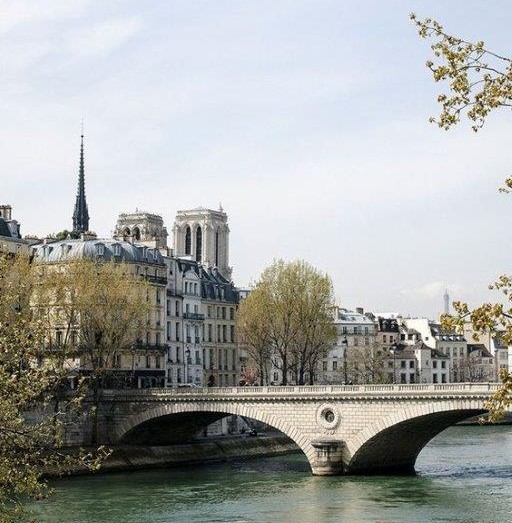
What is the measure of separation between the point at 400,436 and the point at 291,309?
23818 mm

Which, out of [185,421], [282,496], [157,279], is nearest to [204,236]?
[157,279]

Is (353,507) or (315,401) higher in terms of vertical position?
(315,401)

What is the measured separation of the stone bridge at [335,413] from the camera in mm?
60719

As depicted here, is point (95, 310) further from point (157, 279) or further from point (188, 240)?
point (188, 240)

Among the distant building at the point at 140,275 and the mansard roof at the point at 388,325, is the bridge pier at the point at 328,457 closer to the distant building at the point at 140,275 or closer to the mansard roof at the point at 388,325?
the distant building at the point at 140,275

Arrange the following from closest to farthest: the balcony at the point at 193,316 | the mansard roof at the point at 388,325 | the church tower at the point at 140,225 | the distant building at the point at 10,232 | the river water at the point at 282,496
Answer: the river water at the point at 282,496 < the distant building at the point at 10,232 < the balcony at the point at 193,316 < the church tower at the point at 140,225 < the mansard roof at the point at 388,325

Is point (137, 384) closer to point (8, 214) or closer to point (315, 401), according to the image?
point (8, 214)

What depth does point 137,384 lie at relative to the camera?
8531 centimetres

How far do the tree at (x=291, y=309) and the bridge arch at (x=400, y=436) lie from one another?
20.6m

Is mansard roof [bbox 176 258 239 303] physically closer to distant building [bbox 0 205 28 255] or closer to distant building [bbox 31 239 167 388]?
distant building [bbox 31 239 167 388]

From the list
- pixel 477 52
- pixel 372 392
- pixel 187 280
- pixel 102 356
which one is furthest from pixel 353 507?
pixel 187 280

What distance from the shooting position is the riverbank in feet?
220

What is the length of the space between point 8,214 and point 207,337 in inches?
1025

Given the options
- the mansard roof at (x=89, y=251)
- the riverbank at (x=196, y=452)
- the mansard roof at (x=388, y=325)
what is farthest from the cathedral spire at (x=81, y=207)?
the mansard roof at (x=388, y=325)
